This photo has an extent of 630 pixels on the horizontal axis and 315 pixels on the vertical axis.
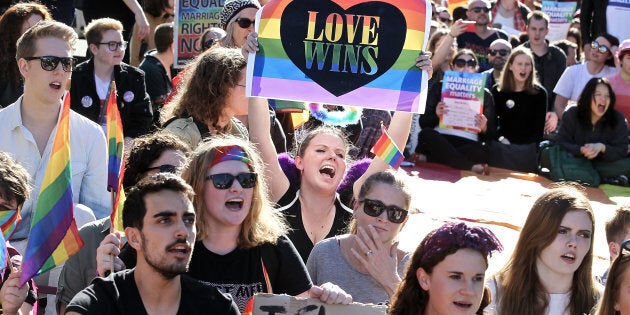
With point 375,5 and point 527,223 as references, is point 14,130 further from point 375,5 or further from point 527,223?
point 527,223

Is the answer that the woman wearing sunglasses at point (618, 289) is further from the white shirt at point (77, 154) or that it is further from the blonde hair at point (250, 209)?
the white shirt at point (77, 154)

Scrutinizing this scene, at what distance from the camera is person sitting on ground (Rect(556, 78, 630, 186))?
11.7 meters

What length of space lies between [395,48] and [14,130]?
2067mm

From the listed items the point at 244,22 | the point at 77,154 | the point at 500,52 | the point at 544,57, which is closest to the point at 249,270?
the point at 77,154

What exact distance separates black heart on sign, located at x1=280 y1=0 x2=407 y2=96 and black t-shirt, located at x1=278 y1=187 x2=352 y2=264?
0.60 m

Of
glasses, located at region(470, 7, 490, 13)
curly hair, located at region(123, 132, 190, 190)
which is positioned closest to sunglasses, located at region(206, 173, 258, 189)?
curly hair, located at region(123, 132, 190, 190)

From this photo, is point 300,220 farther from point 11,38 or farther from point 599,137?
point 599,137

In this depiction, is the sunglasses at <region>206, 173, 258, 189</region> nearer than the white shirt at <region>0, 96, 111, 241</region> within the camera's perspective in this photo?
Yes

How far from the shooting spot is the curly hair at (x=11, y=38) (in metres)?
7.89

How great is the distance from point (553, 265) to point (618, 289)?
73cm

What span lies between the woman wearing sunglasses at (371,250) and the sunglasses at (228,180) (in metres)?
0.68

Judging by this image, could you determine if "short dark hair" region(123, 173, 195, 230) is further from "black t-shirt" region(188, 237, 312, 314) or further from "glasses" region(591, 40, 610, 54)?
"glasses" region(591, 40, 610, 54)

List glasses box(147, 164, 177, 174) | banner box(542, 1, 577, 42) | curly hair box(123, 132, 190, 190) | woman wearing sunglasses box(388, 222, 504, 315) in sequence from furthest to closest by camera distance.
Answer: banner box(542, 1, 577, 42), curly hair box(123, 132, 190, 190), glasses box(147, 164, 177, 174), woman wearing sunglasses box(388, 222, 504, 315)

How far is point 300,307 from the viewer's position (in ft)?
14.2
